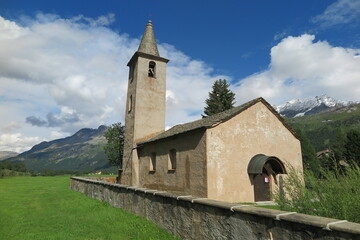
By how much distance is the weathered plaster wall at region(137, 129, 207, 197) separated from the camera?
12767mm

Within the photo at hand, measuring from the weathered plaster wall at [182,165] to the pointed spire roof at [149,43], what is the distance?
10.1m

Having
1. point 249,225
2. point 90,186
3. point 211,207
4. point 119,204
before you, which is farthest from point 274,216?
point 90,186

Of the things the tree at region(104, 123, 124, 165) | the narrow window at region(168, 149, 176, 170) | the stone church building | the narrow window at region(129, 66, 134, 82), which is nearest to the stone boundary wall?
the stone church building

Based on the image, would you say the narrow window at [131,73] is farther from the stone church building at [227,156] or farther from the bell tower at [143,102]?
the stone church building at [227,156]

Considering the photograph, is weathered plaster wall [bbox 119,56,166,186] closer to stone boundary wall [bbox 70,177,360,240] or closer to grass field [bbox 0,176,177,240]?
grass field [bbox 0,176,177,240]

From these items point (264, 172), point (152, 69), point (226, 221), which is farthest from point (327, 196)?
point (152, 69)

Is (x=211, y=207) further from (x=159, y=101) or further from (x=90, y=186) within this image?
(x=159, y=101)

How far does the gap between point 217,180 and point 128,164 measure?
11.3 metres

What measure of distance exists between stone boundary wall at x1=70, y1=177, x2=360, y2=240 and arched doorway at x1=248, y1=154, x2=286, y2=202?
7.35 metres

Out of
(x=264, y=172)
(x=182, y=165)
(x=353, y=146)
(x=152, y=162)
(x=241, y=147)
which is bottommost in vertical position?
(x=264, y=172)

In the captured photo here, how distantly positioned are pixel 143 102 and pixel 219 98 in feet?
61.6

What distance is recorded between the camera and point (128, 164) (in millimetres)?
21484

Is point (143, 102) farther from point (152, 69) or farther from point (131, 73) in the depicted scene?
point (131, 73)

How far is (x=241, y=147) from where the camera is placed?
13648 millimetres
